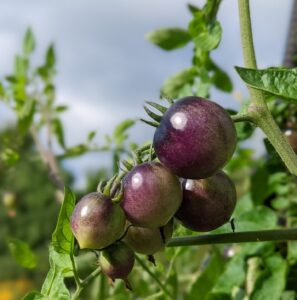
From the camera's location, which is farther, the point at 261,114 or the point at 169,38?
the point at 169,38

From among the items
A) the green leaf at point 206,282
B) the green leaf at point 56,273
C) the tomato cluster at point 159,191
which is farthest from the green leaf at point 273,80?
the green leaf at point 206,282

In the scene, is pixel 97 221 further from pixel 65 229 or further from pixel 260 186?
pixel 260 186

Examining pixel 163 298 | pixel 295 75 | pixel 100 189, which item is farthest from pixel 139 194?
pixel 163 298

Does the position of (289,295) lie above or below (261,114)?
below

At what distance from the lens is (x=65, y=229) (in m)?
0.72

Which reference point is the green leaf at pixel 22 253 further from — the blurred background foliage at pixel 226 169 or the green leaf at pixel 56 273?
the green leaf at pixel 56 273

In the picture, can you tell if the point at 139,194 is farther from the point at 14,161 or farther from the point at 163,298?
the point at 14,161

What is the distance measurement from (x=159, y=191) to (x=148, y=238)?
6cm

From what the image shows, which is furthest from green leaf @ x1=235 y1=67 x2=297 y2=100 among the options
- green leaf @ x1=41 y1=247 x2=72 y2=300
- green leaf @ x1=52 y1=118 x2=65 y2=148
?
green leaf @ x1=52 y1=118 x2=65 y2=148

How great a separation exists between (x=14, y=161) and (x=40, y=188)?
52.4 ft

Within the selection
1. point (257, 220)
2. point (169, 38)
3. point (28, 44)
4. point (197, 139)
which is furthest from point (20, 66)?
point (197, 139)

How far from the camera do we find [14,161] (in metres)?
1.53

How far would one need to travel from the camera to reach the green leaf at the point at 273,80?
0.64 m

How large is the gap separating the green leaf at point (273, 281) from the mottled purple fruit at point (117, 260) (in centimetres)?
36
